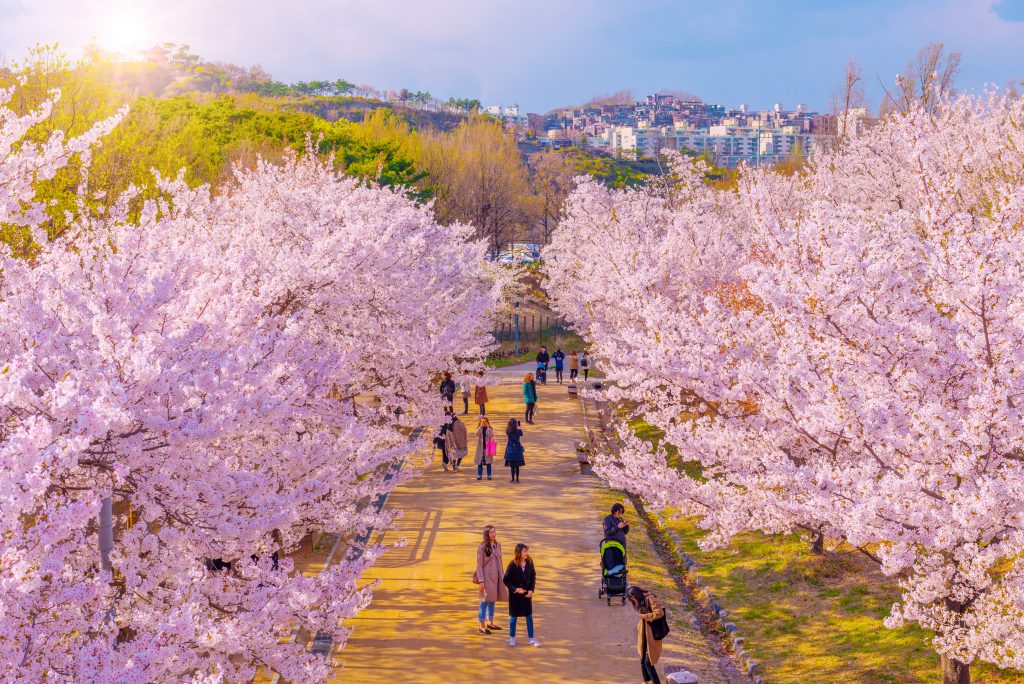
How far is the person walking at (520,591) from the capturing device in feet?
44.9

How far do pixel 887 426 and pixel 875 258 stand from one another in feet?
10.8

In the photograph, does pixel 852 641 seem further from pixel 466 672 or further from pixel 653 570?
pixel 466 672

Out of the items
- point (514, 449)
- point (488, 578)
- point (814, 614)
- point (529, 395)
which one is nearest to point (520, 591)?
point (488, 578)

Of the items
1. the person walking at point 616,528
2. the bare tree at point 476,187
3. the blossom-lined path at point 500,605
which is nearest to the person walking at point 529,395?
the blossom-lined path at point 500,605

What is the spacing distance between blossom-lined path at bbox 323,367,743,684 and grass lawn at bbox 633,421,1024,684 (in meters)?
1.00

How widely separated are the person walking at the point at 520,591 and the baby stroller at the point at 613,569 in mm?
2074

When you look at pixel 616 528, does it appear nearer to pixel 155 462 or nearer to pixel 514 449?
pixel 514 449

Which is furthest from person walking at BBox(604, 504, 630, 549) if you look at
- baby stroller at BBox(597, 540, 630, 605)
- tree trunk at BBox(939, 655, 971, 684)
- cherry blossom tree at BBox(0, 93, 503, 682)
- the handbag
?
tree trunk at BBox(939, 655, 971, 684)

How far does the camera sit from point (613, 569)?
51.3ft

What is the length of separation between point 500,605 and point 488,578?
1.81 metres

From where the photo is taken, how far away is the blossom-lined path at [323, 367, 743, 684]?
1312cm

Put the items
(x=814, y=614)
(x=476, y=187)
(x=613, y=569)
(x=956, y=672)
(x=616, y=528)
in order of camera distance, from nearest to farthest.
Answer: (x=956, y=672) < (x=814, y=614) < (x=613, y=569) < (x=616, y=528) < (x=476, y=187)

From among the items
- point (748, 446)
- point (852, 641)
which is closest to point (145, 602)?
point (748, 446)

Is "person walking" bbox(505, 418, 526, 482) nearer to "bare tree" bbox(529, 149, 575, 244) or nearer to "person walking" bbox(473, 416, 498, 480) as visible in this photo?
"person walking" bbox(473, 416, 498, 480)
